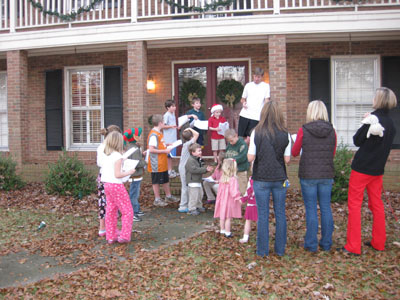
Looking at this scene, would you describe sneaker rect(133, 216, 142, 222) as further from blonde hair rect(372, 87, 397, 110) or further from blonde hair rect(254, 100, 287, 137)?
blonde hair rect(372, 87, 397, 110)

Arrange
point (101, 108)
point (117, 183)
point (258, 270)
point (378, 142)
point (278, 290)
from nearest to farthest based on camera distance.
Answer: point (278, 290)
point (258, 270)
point (378, 142)
point (117, 183)
point (101, 108)

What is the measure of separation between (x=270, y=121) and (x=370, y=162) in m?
1.31

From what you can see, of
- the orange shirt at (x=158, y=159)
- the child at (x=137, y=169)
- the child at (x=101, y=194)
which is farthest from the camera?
the orange shirt at (x=158, y=159)

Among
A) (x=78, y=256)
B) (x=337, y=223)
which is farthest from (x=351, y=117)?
(x=78, y=256)

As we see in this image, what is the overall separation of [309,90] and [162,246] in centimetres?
672

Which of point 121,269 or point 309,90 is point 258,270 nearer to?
point 121,269

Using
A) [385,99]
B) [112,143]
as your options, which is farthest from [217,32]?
[385,99]

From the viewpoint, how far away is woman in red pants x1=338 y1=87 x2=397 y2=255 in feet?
15.1

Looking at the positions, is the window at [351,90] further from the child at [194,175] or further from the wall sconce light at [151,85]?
the child at [194,175]

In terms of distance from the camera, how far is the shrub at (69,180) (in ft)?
26.9

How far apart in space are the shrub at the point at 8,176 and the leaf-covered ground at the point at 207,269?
3419 mm

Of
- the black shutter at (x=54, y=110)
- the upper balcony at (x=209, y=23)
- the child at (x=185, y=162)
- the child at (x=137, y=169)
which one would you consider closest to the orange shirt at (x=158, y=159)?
the child at (x=185, y=162)

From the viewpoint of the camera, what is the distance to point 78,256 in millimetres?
4855

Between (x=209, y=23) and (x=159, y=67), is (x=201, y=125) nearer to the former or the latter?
(x=209, y=23)
